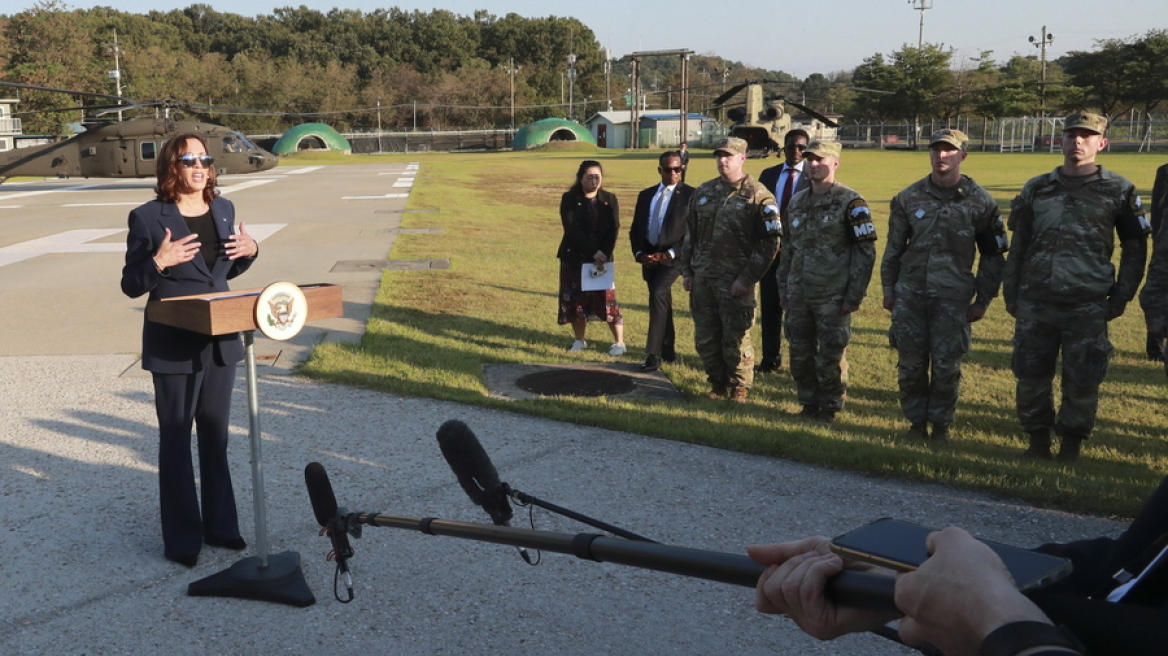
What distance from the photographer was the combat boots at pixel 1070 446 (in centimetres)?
602

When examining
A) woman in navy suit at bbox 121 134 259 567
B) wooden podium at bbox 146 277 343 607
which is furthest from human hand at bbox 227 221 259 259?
wooden podium at bbox 146 277 343 607

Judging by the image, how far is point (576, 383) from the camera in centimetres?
795

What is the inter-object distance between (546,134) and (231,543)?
76.9 meters

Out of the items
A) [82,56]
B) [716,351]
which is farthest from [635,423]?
[82,56]

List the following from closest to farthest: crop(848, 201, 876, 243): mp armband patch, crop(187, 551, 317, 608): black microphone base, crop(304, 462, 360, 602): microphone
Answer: crop(304, 462, 360, 602): microphone < crop(187, 551, 317, 608): black microphone base < crop(848, 201, 876, 243): mp armband patch

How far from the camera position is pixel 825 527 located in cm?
477

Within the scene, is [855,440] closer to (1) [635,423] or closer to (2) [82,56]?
(1) [635,423]

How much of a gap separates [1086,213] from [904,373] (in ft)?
4.86

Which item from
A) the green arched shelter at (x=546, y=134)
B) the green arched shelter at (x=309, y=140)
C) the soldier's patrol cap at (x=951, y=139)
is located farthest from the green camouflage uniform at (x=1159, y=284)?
the green arched shelter at (x=546, y=134)

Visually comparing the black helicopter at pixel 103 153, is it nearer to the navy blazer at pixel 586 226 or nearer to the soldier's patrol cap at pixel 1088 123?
the navy blazer at pixel 586 226

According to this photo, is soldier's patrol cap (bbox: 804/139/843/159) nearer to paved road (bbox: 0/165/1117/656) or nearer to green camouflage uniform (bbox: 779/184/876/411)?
green camouflage uniform (bbox: 779/184/876/411)

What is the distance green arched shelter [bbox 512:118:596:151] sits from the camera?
79.6 meters

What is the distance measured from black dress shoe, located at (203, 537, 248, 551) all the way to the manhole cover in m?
3.25

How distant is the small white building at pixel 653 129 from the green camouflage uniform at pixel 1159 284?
247 ft
